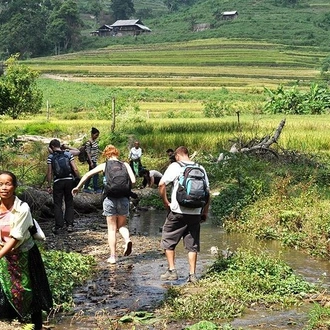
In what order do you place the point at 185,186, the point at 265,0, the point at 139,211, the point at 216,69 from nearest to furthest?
the point at 185,186 → the point at 139,211 → the point at 216,69 → the point at 265,0

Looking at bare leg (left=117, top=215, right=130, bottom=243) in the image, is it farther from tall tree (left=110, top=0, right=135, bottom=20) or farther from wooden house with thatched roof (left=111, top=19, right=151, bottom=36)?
tall tree (left=110, top=0, right=135, bottom=20)

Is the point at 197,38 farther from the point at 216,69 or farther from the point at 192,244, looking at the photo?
the point at 192,244

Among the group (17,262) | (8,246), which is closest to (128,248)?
(17,262)

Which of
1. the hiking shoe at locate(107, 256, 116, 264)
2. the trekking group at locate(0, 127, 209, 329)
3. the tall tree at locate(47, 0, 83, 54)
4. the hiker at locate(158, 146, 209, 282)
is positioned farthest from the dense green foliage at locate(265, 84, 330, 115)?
the tall tree at locate(47, 0, 83, 54)

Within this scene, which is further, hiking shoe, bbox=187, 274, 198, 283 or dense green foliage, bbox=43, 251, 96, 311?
hiking shoe, bbox=187, 274, 198, 283

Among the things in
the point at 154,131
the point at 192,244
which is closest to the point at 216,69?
the point at 154,131

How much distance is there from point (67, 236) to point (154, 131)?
50.9ft

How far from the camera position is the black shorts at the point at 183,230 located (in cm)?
927

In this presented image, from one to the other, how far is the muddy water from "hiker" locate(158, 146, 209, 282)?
337 mm

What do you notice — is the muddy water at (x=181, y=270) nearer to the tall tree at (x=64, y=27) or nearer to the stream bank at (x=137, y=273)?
the stream bank at (x=137, y=273)

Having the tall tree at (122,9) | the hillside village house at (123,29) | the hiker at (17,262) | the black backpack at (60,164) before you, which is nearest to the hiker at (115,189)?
the black backpack at (60,164)

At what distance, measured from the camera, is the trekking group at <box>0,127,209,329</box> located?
6375 millimetres

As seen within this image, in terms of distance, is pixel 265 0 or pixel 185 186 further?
pixel 265 0

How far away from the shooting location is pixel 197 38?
13312 cm
